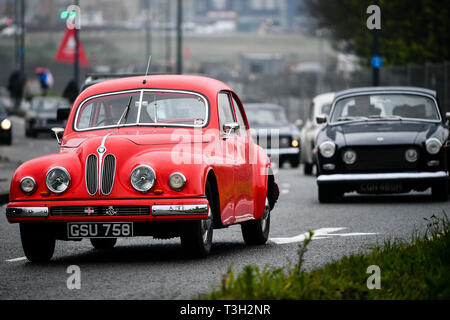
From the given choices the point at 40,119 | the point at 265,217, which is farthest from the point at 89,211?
the point at 40,119

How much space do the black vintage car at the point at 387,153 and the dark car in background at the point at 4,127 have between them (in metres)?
16.0

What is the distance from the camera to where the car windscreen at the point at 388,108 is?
63.0 ft

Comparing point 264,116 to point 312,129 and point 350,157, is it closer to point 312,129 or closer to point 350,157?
point 312,129

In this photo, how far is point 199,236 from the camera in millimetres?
10750

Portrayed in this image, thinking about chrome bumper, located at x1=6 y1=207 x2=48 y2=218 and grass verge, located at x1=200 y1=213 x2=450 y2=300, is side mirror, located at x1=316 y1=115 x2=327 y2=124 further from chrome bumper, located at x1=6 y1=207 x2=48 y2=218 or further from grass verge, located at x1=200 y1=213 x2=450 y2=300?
grass verge, located at x1=200 y1=213 x2=450 y2=300

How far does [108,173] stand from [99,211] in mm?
343

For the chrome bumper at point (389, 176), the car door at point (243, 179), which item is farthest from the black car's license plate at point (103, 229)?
the chrome bumper at point (389, 176)

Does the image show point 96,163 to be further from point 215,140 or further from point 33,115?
point 33,115

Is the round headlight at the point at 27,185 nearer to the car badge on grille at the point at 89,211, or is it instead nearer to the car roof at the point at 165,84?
the car badge on grille at the point at 89,211

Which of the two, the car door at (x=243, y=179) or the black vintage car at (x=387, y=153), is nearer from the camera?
the car door at (x=243, y=179)

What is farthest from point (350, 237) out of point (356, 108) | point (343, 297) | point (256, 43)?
point (256, 43)

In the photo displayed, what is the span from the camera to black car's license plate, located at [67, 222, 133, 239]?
10.5m

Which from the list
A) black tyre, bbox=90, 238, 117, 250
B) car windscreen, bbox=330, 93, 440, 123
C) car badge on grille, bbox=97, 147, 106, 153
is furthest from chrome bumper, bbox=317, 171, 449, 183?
car badge on grille, bbox=97, 147, 106, 153

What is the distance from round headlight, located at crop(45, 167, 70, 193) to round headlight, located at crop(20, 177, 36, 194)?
140 millimetres
